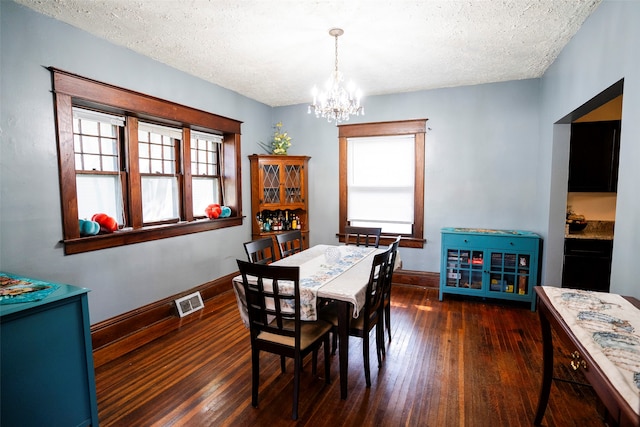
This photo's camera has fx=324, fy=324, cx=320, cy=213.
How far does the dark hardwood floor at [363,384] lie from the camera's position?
2066 millimetres

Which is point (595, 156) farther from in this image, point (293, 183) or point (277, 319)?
point (277, 319)

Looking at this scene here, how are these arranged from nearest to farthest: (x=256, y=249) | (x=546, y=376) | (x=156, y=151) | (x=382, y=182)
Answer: (x=546, y=376) < (x=256, y=249) < (x=156, y=151) < (x=382, y=182)

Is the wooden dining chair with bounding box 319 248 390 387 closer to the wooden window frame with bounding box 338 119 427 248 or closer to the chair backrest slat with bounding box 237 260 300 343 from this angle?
the chair backrest slat with bounding box 237 260 300 343

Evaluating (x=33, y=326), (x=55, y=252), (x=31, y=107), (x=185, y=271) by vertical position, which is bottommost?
(x=185, y=271)

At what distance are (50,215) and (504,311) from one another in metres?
4.66

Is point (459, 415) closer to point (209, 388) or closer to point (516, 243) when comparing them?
point (209, 388)

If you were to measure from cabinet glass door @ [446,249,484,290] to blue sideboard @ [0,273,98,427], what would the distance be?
12.5 feet

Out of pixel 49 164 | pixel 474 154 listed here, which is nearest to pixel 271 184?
pixel 49 164

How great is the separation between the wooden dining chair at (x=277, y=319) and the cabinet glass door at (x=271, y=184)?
279 cm

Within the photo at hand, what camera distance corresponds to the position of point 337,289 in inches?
86.5

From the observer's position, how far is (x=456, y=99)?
438 cm

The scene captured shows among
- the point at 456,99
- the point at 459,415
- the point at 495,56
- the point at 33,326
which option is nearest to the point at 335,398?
the point at 459,415

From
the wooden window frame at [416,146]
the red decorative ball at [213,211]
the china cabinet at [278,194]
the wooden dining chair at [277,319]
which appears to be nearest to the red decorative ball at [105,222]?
the red decorative ball at [213,211]

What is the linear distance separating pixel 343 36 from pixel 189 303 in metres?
3.29
